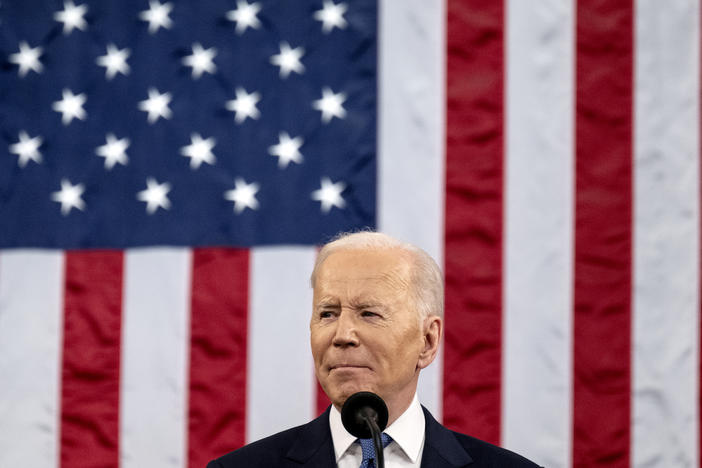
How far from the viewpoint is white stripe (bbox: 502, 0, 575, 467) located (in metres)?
2.82

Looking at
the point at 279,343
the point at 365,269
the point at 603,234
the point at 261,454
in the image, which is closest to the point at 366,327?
the point at 365,269

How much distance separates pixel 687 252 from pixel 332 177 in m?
1.26

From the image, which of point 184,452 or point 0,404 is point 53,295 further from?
point 184,452

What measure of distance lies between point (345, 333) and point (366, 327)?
0.05m

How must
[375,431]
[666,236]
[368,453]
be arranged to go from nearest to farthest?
[375,431] < [368,453] < [666,236]

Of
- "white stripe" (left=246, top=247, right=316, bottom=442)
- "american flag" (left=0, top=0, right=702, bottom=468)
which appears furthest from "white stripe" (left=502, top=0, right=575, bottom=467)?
"white stripe" (left=246, top=247, right=316, bottom=442)

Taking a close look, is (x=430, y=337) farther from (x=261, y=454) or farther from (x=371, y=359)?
(x=261, y=454)

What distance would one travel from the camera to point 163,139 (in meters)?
2.96

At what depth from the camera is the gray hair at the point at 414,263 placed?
176cm

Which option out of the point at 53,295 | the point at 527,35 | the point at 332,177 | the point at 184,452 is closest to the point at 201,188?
the point at 332,177

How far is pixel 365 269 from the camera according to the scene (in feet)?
5.61

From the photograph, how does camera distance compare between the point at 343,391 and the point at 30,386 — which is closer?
the point at 343,391

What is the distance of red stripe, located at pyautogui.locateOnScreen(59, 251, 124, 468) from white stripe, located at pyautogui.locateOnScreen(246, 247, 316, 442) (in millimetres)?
479

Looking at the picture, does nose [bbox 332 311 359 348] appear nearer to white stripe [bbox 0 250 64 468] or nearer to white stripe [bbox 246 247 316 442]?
white stripe [bbox 246 247 316 442]
